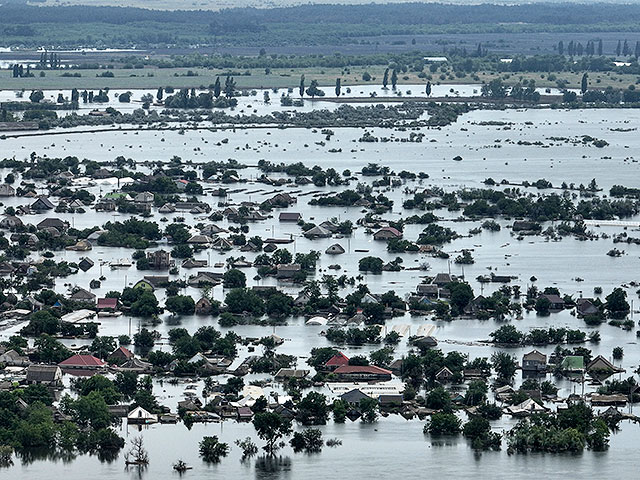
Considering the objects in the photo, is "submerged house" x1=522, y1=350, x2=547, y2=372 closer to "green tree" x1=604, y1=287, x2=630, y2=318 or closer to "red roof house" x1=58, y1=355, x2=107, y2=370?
"green tree" x1=604, y1=287, x2=630, y2=318

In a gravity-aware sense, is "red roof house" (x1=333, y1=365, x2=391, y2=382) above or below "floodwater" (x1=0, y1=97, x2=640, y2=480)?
above

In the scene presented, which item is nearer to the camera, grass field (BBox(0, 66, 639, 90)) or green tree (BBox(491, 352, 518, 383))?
green tree (BBox(491, 352, 518, 383))

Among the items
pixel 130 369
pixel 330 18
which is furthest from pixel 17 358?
pixel 330 18

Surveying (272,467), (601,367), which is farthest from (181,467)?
(601,367)

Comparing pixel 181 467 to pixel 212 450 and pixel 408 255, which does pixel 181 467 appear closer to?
pixel 212 450

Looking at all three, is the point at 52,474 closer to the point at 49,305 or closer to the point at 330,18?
the point at 49,305

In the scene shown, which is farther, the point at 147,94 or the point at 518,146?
the point at 147,94

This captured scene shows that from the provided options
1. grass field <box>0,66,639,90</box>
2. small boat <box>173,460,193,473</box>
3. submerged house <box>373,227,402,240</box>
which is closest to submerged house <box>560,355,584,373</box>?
small boat <box>173,460,193,473</box>
